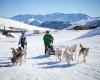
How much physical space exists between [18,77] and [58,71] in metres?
2.12

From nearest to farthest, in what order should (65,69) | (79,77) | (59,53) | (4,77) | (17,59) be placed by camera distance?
(79,77)
(4,77)
(65,69)
(17,59)
(59,53)

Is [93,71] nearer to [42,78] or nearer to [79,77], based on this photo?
[79,77]

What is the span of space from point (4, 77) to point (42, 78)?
191cm

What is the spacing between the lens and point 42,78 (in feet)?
35.7

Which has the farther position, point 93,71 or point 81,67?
point 81,67

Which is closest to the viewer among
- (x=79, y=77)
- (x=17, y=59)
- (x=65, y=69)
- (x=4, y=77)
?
(x=79, y=77)

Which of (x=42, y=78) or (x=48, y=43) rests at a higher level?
(x=48, y=43)

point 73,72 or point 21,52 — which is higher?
point 21,52

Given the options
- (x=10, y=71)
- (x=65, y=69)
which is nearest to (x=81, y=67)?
(x=65, y=69)

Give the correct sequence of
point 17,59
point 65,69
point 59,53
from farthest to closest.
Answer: point 59,53
point 17,59
point 65,69

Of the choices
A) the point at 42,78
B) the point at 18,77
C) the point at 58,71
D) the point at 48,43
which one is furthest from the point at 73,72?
the point at 48,43

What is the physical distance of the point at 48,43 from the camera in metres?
19.3

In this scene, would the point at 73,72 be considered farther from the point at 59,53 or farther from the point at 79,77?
the point at 59,53

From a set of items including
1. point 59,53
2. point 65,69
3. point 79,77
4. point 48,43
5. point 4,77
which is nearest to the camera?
point 79,77
